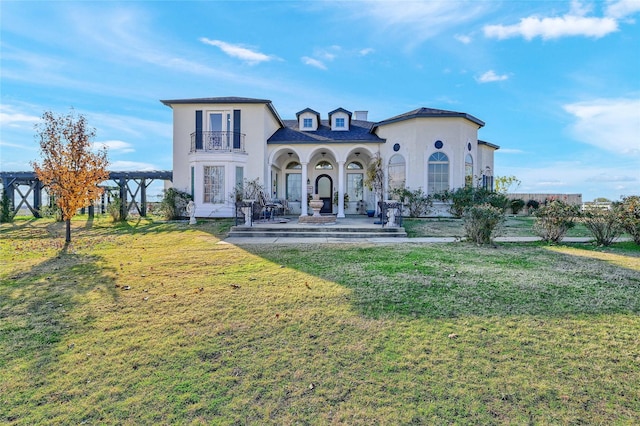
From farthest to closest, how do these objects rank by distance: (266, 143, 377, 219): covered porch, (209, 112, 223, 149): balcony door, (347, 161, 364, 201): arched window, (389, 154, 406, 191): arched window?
(347, 161, 364, 201): arched window, (266, 143, 377, 219): covered porch, (389, 154, 406, 191): arched window, (209, 112, 223, 149): balcony door

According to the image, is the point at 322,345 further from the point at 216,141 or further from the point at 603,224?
the point at 216,141

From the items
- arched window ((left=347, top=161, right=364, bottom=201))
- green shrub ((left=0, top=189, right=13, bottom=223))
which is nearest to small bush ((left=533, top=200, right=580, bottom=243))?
arched window ((left=347, top=161, right=364, bottom=201))

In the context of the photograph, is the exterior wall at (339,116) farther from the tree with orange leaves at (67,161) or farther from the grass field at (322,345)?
Result: the grass field at (322,345)

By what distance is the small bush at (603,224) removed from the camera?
977 centimetres

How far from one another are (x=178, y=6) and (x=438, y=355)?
12369mm

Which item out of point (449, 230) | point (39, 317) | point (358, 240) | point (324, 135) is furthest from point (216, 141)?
point (39, 317)

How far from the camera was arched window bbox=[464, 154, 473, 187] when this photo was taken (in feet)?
59.4

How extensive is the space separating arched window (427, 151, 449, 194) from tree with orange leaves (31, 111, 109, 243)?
15.6 m

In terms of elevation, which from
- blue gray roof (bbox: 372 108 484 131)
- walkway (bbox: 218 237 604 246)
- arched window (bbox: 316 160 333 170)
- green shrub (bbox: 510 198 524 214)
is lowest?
walkway (bbox: 218 237 604 246)

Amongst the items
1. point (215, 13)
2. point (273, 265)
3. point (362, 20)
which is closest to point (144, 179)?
point (215, 13)

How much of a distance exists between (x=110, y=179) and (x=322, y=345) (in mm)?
22067

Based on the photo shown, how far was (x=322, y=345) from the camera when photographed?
3555 mm

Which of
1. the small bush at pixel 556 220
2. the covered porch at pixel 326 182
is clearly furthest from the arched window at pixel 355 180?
the small bush at pixel 556 220

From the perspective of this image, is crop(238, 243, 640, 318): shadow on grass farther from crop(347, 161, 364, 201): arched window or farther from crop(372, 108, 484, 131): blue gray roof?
crop(347, 161, 364, 201): arched window
